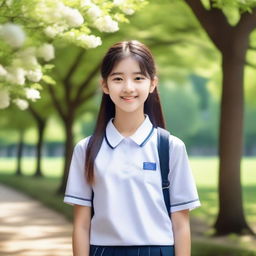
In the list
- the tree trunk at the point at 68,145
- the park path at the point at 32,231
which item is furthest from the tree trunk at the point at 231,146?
the tree trunk at the point at 68,145

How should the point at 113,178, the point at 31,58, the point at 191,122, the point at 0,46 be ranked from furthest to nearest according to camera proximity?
the point at 191,122, the point at 0,46, the point at 31,58, the point at 113,178

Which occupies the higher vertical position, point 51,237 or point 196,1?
point 196,1

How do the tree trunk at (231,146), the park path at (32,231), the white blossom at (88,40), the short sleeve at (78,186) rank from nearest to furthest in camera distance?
the short sleeve at (78,186)
the white blossom at (88,40)
the park path at (32,231)
the tree trunk at (231,146)

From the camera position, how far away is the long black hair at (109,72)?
3037mm

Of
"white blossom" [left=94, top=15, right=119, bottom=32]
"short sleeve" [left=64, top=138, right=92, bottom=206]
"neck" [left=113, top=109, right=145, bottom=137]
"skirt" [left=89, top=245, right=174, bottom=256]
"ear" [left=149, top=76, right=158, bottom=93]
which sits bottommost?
"skirt" [left=89, top=245, right=174, bottom=256]

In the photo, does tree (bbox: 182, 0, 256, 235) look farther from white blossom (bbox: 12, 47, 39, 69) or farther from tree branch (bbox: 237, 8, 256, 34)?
white blossom (bbox: 12, 47, 39, 69)

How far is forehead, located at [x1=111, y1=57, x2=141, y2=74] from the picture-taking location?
308 centimetres

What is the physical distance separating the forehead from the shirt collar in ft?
0.84

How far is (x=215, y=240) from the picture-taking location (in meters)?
11.8

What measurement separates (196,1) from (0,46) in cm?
663

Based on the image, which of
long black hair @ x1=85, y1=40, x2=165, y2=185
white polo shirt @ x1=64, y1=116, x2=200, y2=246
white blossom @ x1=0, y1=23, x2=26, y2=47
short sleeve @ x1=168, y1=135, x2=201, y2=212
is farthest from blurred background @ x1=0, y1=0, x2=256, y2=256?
short sleeve @ x1=168, y1=135, x2=201, y2=212

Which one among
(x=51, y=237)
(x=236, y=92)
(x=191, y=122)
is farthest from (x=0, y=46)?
(x=191, y=122)

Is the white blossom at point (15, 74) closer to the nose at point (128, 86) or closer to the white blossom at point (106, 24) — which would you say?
the nose at point (128, 86)

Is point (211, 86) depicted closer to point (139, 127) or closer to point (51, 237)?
point (51, 237)
